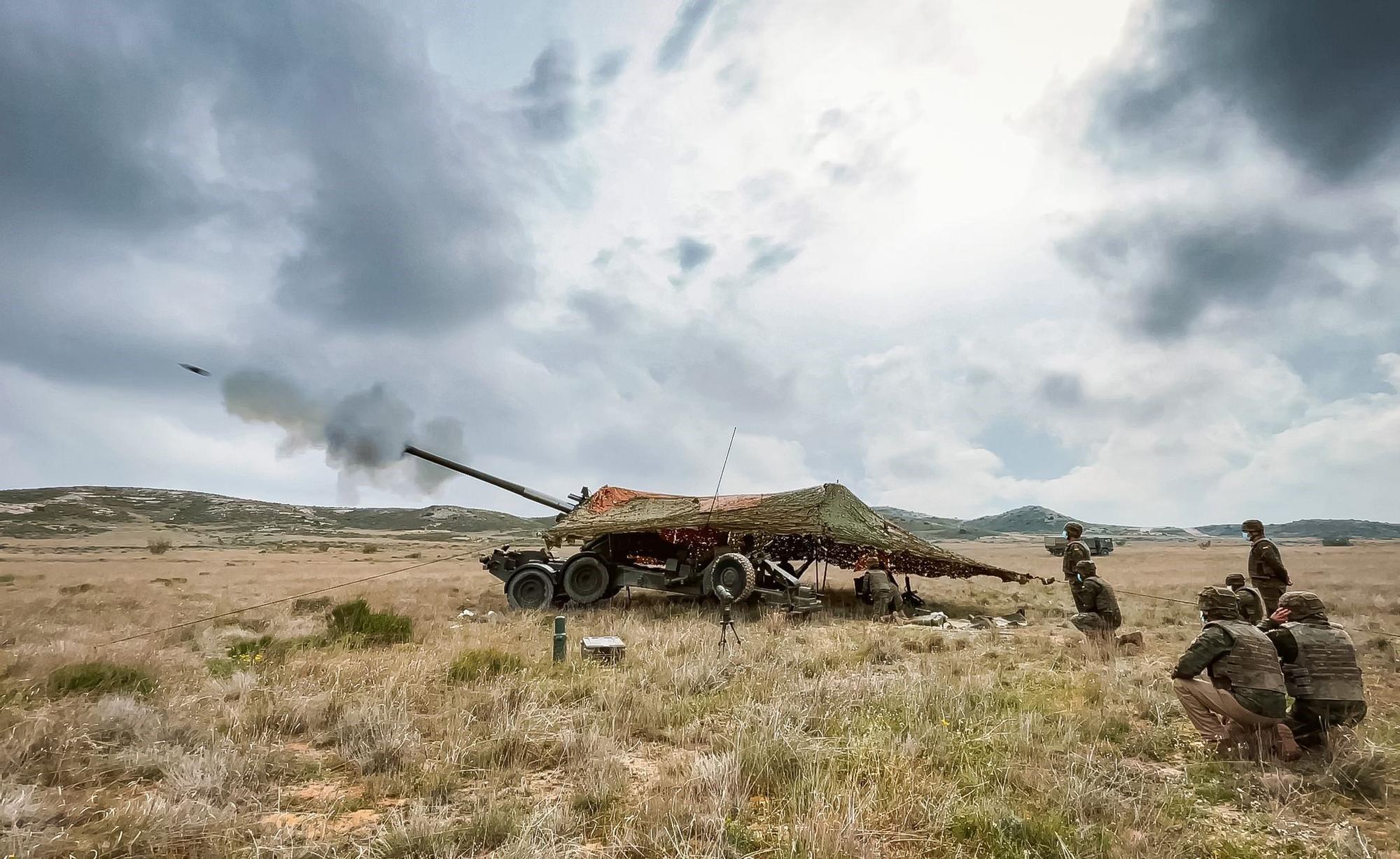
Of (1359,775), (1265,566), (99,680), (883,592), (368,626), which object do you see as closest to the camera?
(1359,775)

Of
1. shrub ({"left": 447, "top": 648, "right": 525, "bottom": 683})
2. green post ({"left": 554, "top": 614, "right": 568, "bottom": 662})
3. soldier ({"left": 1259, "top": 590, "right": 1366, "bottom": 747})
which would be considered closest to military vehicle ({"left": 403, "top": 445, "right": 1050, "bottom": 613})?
green post ({"left": 554, "top": 614, "right": 568, "bottom": 662})

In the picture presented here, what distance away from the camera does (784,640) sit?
1053 cm

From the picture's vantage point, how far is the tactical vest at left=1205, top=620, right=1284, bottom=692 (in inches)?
202

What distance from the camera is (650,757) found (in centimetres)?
546

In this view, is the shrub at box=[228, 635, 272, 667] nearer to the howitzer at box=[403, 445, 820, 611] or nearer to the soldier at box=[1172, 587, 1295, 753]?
the howitzer at box=[403, 445, 820, 611]

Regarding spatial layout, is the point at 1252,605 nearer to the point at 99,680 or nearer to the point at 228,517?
the point at 99,680

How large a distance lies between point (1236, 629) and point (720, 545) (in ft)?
34.7

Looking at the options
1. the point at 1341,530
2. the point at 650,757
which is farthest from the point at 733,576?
the point at 1341,530

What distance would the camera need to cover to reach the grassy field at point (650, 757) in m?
3.90

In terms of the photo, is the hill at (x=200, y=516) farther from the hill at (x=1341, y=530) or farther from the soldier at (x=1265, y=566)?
the hill at (x=1341, y=530)

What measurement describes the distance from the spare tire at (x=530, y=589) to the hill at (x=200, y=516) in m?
82.8

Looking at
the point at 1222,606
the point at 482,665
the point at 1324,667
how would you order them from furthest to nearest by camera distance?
1. the point at 482,665
2. the point at 1222,606
3. the point at 1324,667

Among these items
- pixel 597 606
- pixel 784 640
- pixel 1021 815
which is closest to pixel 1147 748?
pixel 1021 815

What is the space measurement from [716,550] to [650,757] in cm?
958
